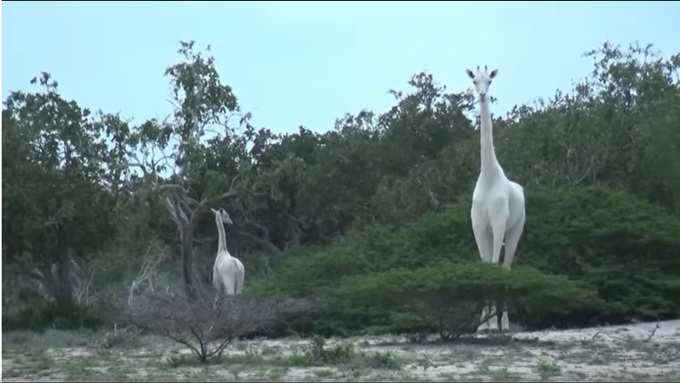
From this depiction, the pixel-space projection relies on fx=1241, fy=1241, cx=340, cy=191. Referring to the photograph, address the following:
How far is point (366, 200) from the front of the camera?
4438cm

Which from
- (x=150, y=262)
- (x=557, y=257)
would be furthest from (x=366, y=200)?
Answer: (x=557, y=257)

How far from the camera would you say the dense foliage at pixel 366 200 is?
2417 centimetres

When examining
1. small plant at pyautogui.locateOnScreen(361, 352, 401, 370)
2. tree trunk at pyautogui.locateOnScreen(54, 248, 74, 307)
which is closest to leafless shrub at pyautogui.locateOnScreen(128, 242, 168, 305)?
tree trunk at pyautogui.locateOnScreen(54, 248, 74, 307)

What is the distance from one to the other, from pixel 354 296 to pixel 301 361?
14.3 feet

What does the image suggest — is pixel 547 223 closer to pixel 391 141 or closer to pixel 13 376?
pixel 13 376

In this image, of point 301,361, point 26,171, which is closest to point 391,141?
point 26,171

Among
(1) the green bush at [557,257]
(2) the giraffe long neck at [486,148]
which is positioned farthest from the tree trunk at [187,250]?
(2) the giraffe long neck at [486,148]

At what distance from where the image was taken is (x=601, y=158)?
3675cm

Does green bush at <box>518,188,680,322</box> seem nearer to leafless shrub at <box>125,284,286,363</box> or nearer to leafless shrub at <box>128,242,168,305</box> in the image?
leafless shrub at <box>125,284,286,363</box>

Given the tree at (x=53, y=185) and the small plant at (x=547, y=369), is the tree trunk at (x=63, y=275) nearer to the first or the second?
the tree at (x=53, y=185)

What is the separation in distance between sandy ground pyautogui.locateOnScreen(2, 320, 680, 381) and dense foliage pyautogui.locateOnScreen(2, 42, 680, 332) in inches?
36.5

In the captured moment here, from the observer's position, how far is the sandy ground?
13.9 meters

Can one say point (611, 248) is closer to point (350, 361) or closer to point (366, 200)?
point (350, 361)

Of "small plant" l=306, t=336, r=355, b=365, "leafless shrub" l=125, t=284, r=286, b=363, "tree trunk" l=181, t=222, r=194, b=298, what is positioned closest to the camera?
"small plant" l=306, t=336, r=355, b=365
